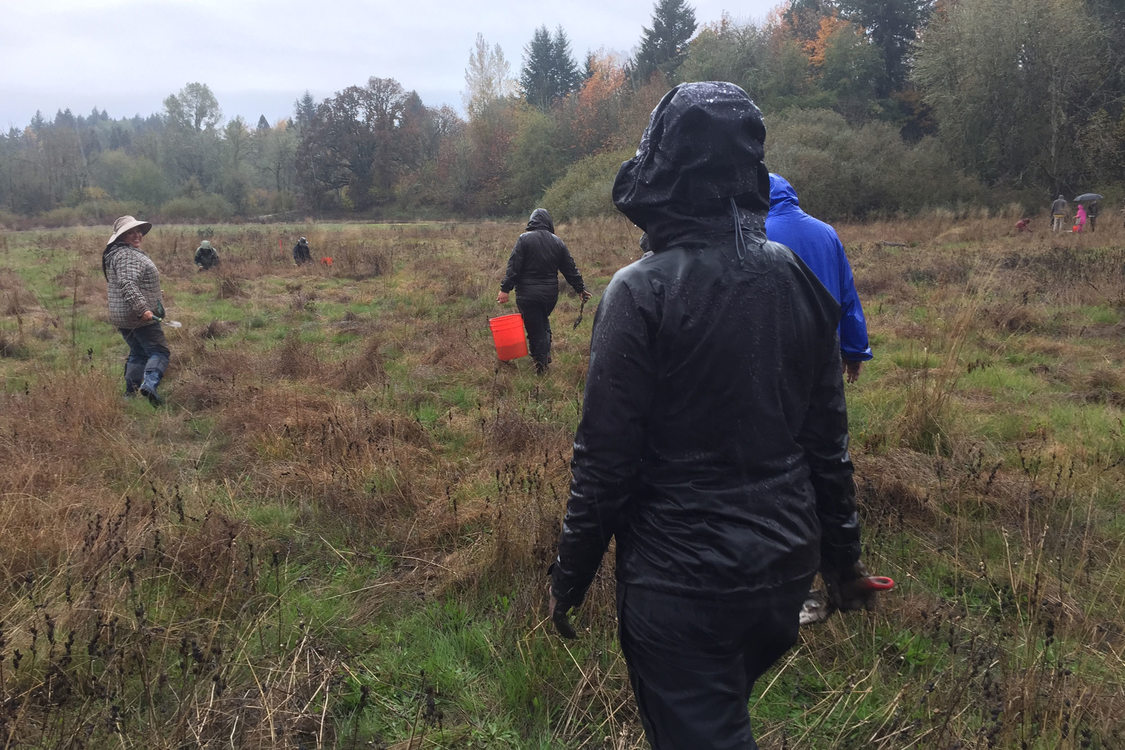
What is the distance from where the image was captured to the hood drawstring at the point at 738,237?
155 cm

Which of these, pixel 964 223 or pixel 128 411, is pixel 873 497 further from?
pixel 964 223

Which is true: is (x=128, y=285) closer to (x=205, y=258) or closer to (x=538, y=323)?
(x=538, y=323)

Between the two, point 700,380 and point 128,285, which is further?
point 128,285

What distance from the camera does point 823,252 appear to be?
3.63m

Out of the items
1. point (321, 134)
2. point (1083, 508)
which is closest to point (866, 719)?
point (1083, 508)

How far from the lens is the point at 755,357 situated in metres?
1.55

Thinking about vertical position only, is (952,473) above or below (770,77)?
below

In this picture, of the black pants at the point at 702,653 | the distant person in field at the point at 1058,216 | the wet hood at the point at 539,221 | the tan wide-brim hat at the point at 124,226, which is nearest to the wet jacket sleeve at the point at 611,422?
the black pants at the point at 702,653

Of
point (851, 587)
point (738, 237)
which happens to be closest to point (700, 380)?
point (738, 237)

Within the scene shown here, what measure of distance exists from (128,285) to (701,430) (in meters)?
6.62

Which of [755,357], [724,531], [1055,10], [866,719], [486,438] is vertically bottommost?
[866,719]

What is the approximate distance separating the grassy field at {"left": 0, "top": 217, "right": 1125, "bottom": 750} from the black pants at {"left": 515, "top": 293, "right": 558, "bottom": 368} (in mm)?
259

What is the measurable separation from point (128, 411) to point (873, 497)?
5.96m

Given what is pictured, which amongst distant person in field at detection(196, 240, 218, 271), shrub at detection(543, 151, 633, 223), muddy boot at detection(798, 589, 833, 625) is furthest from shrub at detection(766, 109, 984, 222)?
muddy boot at detection(798, 589, 833, 625)
